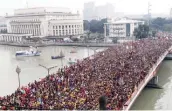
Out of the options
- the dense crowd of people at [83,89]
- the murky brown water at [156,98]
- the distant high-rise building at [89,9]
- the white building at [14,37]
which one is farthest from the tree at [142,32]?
the distant high-rise building at [89,9]

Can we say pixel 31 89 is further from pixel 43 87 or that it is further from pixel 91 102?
pixel 91 102

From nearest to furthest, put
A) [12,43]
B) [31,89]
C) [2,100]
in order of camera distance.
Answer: [2,100] < [31,89] < [12,43]

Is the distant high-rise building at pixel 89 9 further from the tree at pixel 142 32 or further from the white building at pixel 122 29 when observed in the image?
the tree at pixel 142 32

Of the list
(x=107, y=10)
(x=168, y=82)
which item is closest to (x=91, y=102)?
(x=168, y=82)

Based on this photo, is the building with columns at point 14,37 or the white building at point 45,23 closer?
the building with columns at point 14,37

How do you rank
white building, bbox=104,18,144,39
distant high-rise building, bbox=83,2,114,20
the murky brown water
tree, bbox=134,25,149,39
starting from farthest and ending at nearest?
distant high-rise building, bbox=83,2,114,20 < white building, bbox=104,18,144,39 < tree, bbox=134,25,149,39 < the murky brown water

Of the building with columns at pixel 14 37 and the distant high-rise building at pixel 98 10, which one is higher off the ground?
the distant high-rise building at pixel 98 10

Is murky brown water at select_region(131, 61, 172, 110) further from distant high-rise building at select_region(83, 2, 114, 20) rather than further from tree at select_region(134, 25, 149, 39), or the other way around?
distant high-rise building at select_region(83, 2, 114, 20)

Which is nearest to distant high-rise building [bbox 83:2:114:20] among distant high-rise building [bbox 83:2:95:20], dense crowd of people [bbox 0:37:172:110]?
distant high-rise building [bbox 83:2:95:20]

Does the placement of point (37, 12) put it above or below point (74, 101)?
above
